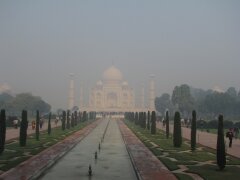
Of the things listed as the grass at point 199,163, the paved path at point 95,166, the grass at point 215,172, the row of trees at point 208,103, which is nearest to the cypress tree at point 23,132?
the paved path at point 95,166

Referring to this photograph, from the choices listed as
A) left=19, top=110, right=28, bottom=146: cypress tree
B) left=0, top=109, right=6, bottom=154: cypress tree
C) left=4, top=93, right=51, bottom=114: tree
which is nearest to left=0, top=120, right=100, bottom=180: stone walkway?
left=0, top=109, right=6, bottom=154: cypress tree

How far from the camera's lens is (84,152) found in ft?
58.5

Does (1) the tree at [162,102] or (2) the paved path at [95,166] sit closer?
(2) the paved path at [95,166]

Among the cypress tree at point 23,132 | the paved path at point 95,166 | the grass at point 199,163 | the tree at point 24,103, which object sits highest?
the tree at point 24,103

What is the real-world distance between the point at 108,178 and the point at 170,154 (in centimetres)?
611

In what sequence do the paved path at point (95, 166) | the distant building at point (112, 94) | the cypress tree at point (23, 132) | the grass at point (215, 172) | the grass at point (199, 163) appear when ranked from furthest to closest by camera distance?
1. the distant building at point (112, 94)
2. the cypress tree at point (23, 132)
3. the grass at point (199, 163)
4. the paved path at point (95, 166)
5. the grass at point (215, 172)

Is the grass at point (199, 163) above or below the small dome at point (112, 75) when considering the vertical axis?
below


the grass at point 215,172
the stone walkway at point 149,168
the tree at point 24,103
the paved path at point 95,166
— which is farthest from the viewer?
the tree at point 24,103

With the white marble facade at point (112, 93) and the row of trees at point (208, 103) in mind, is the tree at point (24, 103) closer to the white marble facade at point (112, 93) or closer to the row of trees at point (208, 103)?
the white marble facade at point (112, 93)

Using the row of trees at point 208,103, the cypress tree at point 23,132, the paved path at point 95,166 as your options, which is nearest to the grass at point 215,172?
the paved path at point 95,166

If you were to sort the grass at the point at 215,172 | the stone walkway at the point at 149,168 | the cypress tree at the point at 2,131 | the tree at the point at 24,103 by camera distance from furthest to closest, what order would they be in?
the tree at the point at 24,103
the cypress tree at the point at 2,131
the grass at the point at 215,172
the stone walkway at the point at 149,168

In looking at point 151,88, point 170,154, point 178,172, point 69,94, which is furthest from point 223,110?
point 178,172

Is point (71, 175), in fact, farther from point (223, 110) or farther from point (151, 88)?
point (151, 88)

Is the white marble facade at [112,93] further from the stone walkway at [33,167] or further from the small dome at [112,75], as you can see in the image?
the stone walkway at [33,167]
